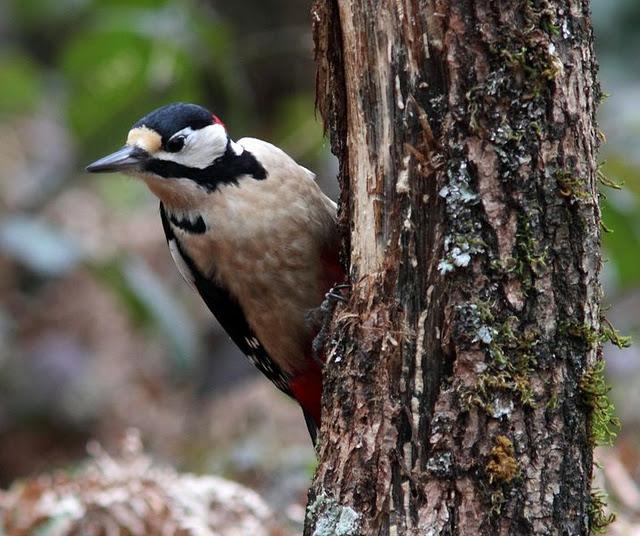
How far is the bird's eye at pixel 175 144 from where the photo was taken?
3119 mm

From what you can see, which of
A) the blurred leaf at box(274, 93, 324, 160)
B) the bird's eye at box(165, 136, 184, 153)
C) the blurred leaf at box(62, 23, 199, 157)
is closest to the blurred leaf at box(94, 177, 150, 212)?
the blurred leaf at box(274, 93, 324, 160)

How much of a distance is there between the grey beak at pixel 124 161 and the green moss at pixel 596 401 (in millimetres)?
1426

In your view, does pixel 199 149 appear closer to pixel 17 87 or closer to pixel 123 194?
pixel 17 87

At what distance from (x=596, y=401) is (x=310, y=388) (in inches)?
54.1

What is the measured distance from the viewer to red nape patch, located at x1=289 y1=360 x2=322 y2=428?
11.4 feet

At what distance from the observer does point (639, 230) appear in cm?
467

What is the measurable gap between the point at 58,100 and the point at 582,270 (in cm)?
588

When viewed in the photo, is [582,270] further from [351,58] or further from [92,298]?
[92,298]

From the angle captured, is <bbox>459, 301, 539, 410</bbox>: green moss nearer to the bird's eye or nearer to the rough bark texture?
the rough bark texture

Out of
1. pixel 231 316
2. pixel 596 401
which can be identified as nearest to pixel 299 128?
pixel 231 316

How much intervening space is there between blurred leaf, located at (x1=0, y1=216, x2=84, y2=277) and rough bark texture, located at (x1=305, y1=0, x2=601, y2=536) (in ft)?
11.1

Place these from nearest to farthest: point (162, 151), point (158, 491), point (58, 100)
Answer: point (162, 151) < point (158, 491) < point (58, 100)

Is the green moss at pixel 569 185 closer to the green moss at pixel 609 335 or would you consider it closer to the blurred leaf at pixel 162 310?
the green moss at pixel 609 335

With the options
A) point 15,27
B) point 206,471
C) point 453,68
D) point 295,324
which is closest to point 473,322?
point 453,68
